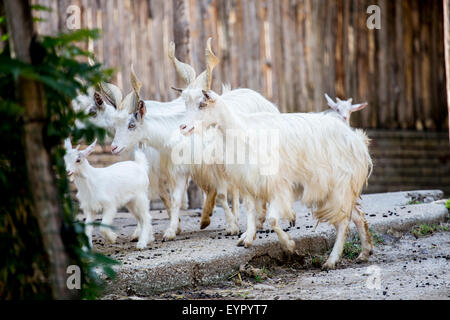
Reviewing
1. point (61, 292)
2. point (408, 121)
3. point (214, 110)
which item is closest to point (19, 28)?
point (61, 292)

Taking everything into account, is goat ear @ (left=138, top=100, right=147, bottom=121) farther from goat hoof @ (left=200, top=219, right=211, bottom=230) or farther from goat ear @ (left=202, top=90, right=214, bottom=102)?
goat hoof @ (left=200, top=219, right=211, bottom=230)

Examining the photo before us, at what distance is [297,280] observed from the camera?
514 cm

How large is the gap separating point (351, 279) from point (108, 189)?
6.88 ft

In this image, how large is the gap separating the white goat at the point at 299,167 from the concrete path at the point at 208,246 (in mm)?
313

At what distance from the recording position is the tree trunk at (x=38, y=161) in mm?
3094

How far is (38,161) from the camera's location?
311 cm

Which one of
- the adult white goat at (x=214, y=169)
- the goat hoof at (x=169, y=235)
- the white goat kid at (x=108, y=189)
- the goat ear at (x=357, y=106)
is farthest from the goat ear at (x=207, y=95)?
the goat ear at (x=357, y=106)

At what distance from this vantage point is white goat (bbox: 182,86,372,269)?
554cm

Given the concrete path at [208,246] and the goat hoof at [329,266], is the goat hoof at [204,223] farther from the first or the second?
the goat hoof at [329,266]

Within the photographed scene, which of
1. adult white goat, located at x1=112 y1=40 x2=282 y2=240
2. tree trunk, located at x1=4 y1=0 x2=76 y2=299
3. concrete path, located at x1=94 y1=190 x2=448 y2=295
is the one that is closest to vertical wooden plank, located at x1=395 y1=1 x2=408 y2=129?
concrete path, located at x1=94 y1=190 x2=448 y2=295

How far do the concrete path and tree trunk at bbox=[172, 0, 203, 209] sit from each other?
665mm

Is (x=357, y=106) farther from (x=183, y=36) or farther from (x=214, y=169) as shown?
(x=214, y=169)

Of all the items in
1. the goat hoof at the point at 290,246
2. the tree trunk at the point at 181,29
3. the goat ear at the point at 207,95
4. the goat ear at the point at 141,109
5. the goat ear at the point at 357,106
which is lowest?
the goat hoof at the point at 290,246
